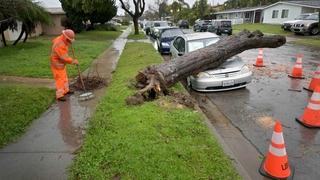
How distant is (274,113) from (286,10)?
1767 inches

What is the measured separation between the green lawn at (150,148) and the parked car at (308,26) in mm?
27587

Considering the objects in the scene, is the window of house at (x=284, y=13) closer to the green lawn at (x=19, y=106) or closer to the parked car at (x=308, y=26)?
the parked car at (x=308, y=26)

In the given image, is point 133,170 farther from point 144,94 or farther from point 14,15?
point 14,15

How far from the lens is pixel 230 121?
21.2ft

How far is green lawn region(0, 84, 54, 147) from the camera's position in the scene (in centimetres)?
537

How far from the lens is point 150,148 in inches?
172

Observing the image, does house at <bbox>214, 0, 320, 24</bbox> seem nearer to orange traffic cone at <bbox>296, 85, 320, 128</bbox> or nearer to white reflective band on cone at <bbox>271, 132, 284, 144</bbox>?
orange traffic cone at <bbox>296, 85, 320, 128</bbox>

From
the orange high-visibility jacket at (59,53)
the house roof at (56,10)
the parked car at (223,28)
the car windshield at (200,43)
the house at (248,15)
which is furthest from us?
the house at (248,15)

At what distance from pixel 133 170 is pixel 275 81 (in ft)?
24.6

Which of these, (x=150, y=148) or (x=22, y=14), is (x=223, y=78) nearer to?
(x=150, y=148)

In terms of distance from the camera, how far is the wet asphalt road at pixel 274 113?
481 cm

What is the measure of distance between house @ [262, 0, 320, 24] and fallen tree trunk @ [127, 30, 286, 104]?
36769mm

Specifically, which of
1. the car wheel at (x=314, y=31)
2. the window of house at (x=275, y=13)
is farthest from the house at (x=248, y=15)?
the car wheel at (x=314, y=31)

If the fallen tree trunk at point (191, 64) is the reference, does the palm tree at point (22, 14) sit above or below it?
above
